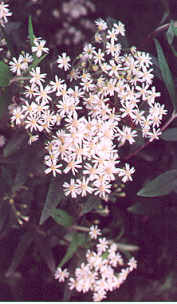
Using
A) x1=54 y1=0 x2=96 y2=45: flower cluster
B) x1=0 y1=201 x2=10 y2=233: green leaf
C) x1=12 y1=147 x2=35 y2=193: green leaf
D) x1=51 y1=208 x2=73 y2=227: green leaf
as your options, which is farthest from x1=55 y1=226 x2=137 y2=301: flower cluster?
x1=54 y1=0 x2=96 y2=45: flower cluster

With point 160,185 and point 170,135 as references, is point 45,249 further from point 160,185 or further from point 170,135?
point 170,135

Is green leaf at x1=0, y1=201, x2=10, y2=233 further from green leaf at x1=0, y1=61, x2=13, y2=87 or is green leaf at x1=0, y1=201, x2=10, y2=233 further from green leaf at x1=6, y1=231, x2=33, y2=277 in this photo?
green leaf at x1=0, y1=61, x2=13, y2=87

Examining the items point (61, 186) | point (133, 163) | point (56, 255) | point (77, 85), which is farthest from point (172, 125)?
point (56, 255)

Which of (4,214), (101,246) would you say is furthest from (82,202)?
(4,214)

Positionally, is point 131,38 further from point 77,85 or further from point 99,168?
point 99,168

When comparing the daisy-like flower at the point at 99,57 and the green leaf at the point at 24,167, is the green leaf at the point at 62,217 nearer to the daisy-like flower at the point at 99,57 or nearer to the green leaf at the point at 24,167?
the green leaf at the point at 24,167
